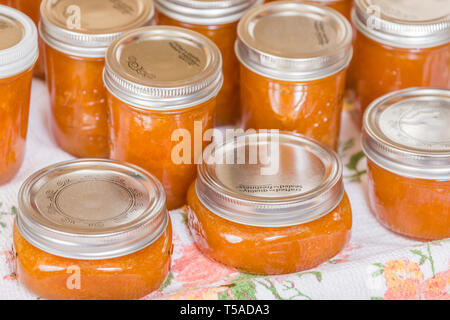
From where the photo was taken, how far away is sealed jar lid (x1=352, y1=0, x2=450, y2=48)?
1.42 meters

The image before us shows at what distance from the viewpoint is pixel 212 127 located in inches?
53.5

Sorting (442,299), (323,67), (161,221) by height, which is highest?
(323,67)

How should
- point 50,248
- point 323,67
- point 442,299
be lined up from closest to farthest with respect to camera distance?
1. point 50,248
2. point 442,299
3. point 323,67

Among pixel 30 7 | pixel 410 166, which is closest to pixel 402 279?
pixel 410 166

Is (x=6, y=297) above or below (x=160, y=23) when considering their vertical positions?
below

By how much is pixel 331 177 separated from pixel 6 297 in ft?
1.65

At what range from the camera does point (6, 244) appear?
1244 mm

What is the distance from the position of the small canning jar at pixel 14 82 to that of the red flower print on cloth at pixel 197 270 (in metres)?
0.34

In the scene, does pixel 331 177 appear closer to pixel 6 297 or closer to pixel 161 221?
pixel 161 221

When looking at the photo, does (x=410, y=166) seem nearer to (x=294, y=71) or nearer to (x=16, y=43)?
(x=294, y=71)

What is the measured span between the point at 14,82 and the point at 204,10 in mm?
364

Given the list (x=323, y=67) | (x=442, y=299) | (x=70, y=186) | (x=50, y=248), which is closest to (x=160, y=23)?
(x=323, y=67)

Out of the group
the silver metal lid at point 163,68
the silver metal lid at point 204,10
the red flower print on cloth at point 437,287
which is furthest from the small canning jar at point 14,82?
the red flower print on cloth at point 437,287

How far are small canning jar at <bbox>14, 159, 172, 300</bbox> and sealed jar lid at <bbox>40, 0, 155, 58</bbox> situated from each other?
0.26 metres
